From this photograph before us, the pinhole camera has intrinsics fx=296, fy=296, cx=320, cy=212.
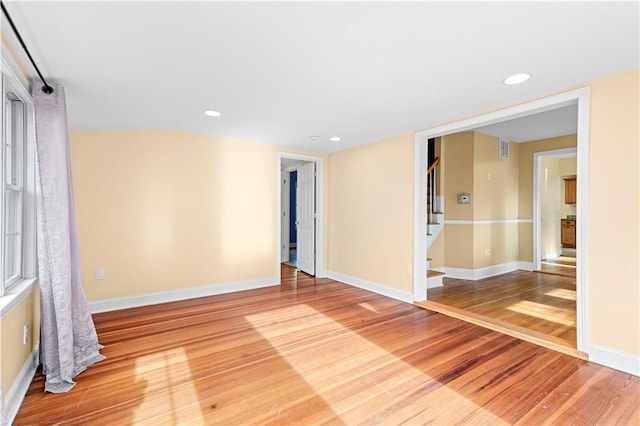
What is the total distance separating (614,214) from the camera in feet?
7.29

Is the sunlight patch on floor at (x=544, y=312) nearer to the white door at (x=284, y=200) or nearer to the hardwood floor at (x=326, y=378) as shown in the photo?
the hardwood floor at (x=326, y=378)

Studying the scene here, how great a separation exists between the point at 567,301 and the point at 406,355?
273 centimetres

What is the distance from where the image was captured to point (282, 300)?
3.94 meters

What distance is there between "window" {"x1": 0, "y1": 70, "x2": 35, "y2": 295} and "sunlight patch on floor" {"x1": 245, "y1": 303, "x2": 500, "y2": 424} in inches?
76.1

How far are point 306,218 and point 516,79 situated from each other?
3.95m

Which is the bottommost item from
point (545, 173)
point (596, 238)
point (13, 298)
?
point (13, 298)

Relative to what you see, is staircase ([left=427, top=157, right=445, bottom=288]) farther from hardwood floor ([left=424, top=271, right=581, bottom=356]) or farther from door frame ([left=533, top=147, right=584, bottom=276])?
door frame ([left=533, top=147, right=584, bottom=276])

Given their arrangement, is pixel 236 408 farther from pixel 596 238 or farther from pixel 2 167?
pixel 596 238

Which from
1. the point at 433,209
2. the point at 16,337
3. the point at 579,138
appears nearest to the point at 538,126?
the point at 433,209

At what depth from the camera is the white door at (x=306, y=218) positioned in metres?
5.40

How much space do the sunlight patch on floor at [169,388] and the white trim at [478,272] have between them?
441 cm

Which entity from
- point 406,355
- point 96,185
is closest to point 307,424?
point 406,355

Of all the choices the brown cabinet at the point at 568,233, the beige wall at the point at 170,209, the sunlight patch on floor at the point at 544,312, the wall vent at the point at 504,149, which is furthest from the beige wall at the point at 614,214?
the brown cabinet at the point at 568,233

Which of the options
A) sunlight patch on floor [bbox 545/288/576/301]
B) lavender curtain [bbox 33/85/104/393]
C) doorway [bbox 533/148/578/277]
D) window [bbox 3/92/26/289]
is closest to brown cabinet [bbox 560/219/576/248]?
doorway [bbox 533/148/578/277]
